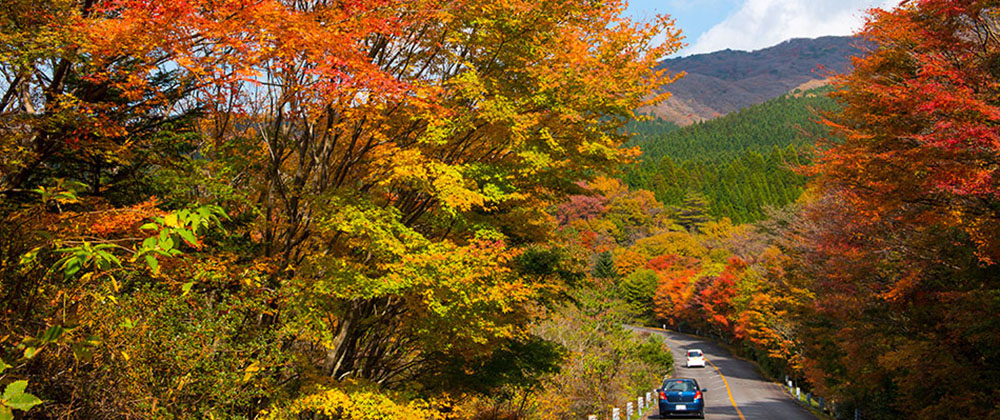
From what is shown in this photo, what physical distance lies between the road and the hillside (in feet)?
69.6

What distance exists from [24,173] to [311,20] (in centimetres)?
417

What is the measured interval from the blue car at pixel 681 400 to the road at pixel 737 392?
1.45 m

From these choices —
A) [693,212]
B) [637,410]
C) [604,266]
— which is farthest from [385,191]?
[693,212]

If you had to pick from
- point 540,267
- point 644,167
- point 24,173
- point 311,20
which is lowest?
point 540,267

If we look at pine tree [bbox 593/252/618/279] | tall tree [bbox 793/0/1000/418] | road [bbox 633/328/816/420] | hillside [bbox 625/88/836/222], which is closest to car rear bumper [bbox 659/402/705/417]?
road [bbox 633/328/816/420]

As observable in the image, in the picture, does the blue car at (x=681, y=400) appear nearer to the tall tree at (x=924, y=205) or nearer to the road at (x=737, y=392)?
the road at (x=737, y=392)

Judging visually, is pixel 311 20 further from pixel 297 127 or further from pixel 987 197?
pixel 987 197

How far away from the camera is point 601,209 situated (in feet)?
279

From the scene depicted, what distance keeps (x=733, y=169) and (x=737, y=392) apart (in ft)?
291

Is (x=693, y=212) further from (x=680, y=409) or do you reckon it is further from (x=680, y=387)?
(x=680, y=409)

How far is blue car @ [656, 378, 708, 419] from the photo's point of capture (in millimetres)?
17469

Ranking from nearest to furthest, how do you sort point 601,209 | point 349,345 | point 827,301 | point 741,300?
1. point 349,345
2. point 827,301
3. point 741,300
4. point 601,209

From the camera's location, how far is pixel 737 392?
2869cm

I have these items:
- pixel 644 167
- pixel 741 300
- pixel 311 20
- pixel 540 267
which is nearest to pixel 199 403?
pixel 311 20
